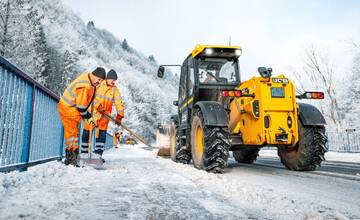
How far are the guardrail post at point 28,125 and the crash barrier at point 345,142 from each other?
16651mm

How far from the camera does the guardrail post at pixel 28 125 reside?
4356 millimetres

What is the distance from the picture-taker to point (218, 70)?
21.8 feet

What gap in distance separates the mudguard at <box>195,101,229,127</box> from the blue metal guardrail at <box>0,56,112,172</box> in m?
2.87

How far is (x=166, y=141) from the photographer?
38.8ft

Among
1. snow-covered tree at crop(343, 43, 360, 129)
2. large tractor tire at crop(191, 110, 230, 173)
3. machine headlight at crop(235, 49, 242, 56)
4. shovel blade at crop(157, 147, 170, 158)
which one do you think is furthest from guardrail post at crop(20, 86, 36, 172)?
snow-covered tree at crop(343, 43, 360, 129)

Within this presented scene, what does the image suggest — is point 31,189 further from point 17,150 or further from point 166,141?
point 166,141

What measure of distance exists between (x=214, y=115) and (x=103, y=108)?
3.10 meters

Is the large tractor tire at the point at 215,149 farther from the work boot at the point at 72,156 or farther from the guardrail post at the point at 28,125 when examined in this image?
the guardrail post at the point at 28,125

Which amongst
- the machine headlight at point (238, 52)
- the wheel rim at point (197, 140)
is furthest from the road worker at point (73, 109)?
the machine headlight at point (238, 52)

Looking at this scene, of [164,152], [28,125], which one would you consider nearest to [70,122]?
[28,125]

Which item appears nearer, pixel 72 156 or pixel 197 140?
pixel 72 156

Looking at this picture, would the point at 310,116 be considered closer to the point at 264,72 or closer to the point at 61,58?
the point at 264,72

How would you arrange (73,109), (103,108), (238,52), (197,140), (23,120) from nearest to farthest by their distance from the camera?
(23,120) → (73,109) → (197,140) → (238,52) → (103,108)

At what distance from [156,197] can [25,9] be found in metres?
29.1
